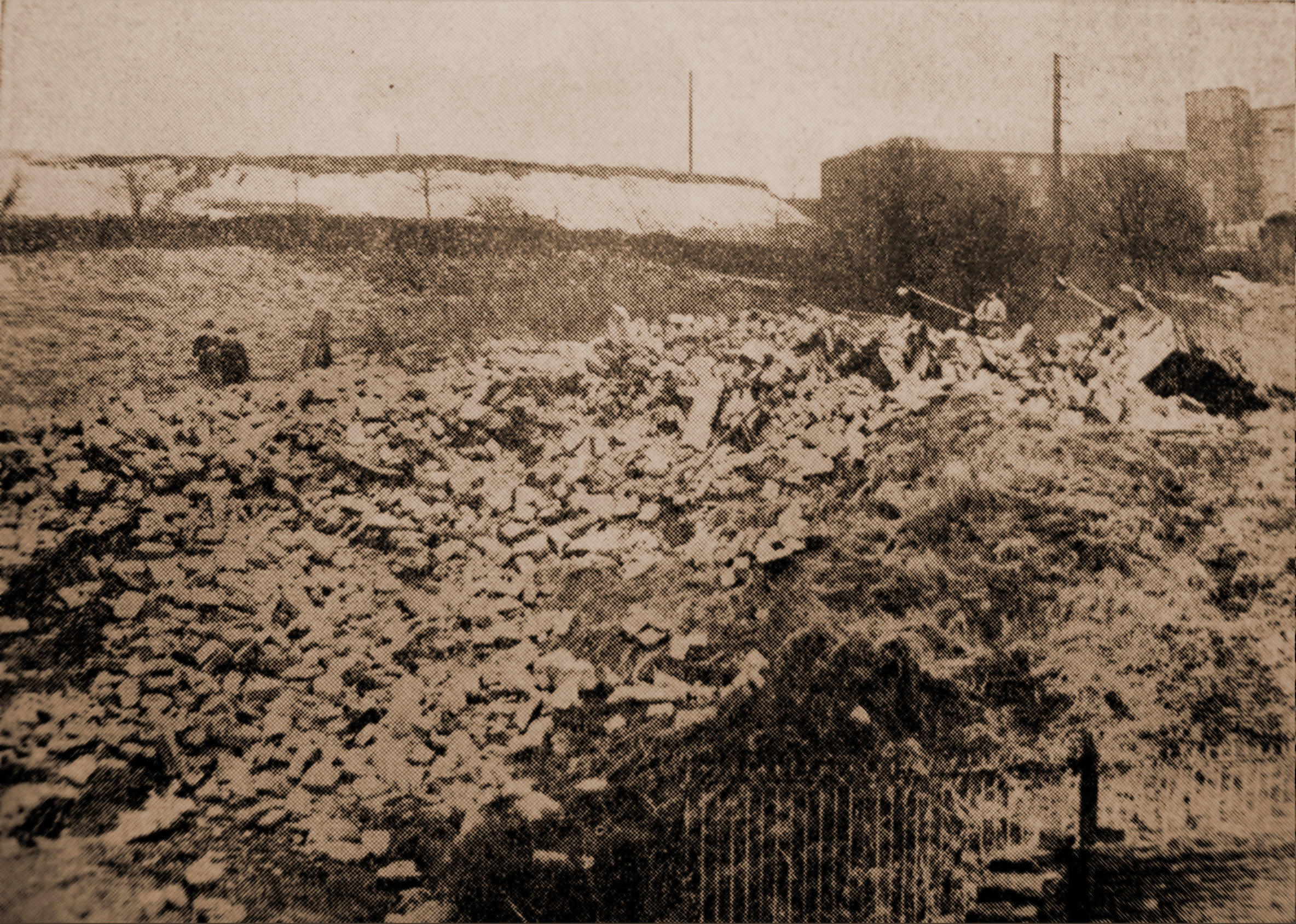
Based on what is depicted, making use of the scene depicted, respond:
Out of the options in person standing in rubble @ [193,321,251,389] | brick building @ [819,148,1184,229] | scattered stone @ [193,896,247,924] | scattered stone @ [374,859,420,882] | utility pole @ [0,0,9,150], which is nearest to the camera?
scattered stone @ [193,896,247,924]

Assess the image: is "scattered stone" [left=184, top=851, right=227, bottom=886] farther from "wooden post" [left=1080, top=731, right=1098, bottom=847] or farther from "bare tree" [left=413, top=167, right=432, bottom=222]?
"wooden post" [left=1080, top=731, right=1098, bottom=847]

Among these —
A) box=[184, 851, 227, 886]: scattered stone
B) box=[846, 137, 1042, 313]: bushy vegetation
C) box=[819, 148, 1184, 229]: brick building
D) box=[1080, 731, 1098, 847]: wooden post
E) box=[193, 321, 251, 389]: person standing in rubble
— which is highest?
box=[819, 148, 1184, 229]: brick building

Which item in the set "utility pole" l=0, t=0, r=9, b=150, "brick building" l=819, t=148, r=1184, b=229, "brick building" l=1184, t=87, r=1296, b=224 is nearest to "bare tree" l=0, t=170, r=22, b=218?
"utility pole" l=0, t=0, r=9, b=150

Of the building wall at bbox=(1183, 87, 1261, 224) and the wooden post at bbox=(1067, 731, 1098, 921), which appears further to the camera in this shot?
the building wall at bbox=(1183, 87, 1261, 224)

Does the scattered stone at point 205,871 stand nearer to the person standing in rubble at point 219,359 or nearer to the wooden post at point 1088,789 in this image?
the person standing in rubble at point 219,359

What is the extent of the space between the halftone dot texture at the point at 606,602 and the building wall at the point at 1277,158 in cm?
41

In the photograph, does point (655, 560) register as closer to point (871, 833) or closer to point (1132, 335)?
point (871, 833)

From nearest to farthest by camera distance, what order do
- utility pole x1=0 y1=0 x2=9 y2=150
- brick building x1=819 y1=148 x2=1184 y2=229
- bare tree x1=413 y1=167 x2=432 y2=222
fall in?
1. utility pole x1=0 y1=0 x2=9 y2=150
2. bare tree x1=413 y1=167 x2=432 y2=222
3. brick building x1=819 y1=148 x2=1184 y2=229

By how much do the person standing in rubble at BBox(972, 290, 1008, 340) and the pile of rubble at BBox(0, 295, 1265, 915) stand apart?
0.08 metres

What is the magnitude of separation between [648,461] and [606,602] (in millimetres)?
707

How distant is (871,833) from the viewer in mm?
3164

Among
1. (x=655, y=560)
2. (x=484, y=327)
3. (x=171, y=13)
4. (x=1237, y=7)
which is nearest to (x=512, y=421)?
(x=484, y=327)

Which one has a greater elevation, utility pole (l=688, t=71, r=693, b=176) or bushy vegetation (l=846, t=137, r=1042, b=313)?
utility pole (l=688, t=71, r=693, b=176)

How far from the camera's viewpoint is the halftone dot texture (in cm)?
310
